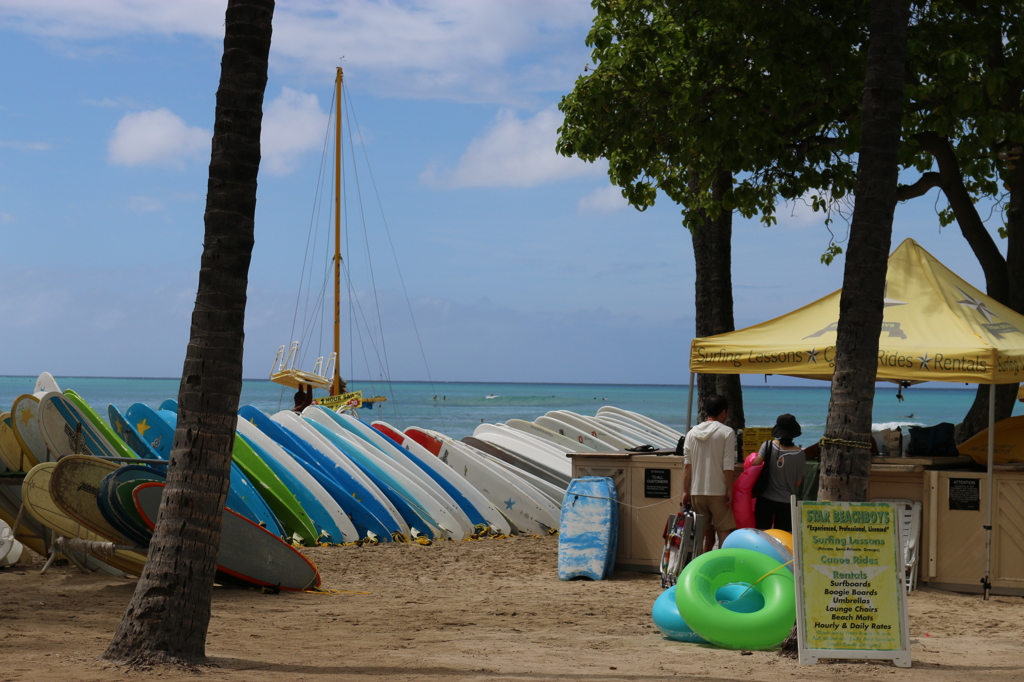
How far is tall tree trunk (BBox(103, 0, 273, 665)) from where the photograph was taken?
199 inches

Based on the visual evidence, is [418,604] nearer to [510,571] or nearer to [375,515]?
[510,571]

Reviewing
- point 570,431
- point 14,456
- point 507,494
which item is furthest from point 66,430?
point 570,431

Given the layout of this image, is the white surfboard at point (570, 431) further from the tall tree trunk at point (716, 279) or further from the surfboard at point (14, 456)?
the surfboard at point (14, 456)

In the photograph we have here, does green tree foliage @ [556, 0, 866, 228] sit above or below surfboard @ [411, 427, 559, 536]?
above

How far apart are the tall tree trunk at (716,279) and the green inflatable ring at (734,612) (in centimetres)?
642

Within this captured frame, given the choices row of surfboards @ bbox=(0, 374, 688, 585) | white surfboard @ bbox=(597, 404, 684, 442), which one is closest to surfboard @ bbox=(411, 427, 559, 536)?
row of surfboards @ bbox=(0, 374, 688, 585)

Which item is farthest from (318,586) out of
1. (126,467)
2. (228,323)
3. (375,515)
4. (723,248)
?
(723,248)

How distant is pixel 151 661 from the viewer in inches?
192

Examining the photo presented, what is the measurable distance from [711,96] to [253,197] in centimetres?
710

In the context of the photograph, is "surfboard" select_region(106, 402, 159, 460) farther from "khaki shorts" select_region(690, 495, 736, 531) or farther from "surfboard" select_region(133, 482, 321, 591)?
"khaki shorts" select_region(690, 495, 736, 531)

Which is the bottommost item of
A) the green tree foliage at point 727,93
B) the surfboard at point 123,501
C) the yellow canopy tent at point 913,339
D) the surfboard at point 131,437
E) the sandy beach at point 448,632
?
the sandy beach at point 448,632

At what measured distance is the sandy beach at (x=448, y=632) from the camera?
17.0 ft

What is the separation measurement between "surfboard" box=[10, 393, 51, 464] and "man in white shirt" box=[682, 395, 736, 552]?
19.4 ft

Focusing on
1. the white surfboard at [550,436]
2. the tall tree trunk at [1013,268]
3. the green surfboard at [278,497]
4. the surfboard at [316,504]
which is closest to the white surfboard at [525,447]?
the white surfboard at [550,436]
